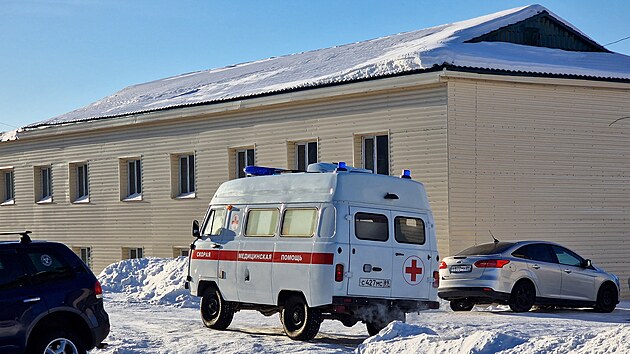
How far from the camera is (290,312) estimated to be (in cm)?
1633

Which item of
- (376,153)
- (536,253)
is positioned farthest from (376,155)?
(536,253)

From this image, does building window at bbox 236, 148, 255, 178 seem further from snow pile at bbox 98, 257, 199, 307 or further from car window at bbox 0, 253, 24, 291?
car window at bbox 0, 253, 24, 291

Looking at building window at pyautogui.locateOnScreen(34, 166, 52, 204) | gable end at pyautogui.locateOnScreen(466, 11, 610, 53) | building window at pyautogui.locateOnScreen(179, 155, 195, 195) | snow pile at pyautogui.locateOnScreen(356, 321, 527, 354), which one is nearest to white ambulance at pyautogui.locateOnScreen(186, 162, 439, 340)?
snow pile at pyautogui.locateOnScreen(356, 321, 527, 354)

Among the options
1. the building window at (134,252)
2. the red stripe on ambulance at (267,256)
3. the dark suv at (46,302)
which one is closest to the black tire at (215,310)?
the red stripe on ambulance at (267,256)

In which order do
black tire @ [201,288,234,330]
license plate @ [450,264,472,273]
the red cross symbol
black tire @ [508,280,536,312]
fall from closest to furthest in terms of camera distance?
1. the red cross symbol
2. black tire @ [201,288,234,330]
3. black tire @ [508,280,536,312]
4. license plate @ [450,264,472,273]

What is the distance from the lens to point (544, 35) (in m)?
28.4

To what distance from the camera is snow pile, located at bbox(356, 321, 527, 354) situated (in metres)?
12.4

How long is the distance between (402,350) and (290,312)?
346 cm

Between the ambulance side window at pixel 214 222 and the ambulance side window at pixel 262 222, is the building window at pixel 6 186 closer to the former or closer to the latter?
the ambulance side window at pixel 214 222

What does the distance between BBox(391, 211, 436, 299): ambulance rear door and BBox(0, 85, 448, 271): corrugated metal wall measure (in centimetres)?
691

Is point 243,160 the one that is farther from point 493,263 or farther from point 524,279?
point 524,279

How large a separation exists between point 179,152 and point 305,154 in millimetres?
5580

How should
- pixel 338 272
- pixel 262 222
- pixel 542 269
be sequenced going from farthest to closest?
pixel 542 269 < pixel 262 222 < pixel 338 272

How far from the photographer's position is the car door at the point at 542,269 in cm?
2036
